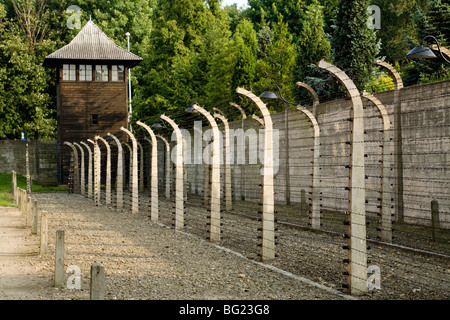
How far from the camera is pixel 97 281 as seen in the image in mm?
6449

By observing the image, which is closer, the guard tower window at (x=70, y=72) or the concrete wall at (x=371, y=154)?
the concrete wall at (x=371, y=154)

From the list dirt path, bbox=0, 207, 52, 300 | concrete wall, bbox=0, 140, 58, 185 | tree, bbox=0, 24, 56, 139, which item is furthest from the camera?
tree, bbox=0, 24, 56, 139

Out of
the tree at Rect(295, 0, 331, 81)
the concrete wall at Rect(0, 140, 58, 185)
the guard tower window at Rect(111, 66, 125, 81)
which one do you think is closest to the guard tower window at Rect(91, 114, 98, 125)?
the guard tower window at Rect(111, 66, 125, 81)

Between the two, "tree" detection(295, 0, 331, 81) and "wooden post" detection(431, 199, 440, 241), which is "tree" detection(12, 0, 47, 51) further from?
"wooden post" detection(431, 199, 440, 241)

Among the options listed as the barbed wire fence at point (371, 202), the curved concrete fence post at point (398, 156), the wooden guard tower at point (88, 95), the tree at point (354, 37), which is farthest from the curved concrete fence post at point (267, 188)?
the wooden guard tower at point (88, 95)

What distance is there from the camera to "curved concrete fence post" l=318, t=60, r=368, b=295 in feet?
27.4

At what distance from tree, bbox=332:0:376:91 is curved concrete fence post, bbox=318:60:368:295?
1865 cm

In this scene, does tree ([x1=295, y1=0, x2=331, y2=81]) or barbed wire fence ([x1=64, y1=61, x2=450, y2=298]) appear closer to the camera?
barbed wire fence ([x1=64, y1=61, x2=450, y2=298])

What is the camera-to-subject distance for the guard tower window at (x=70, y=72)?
45.9m

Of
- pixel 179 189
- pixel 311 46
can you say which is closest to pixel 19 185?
pixel 311 46

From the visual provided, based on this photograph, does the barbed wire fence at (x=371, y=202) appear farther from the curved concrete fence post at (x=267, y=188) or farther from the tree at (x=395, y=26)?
the tree at (x=395, y=26)

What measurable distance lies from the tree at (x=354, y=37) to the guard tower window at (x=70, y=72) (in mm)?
23219

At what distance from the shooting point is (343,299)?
7.86 m
